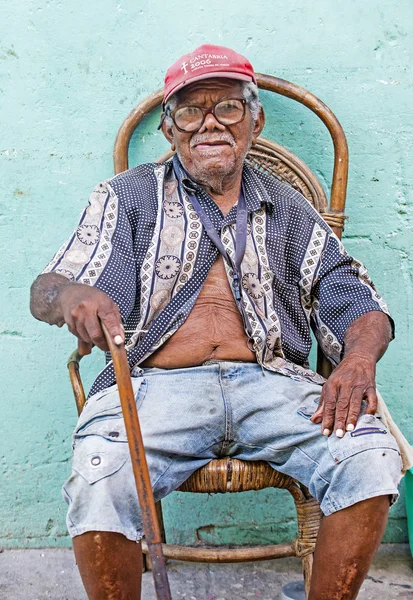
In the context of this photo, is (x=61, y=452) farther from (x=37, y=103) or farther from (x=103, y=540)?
(x=37, y=103)

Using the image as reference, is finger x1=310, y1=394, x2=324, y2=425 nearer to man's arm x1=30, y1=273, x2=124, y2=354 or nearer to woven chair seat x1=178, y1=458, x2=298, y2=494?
woven chair seat x1=178, y1=458, x2=298, y2=494

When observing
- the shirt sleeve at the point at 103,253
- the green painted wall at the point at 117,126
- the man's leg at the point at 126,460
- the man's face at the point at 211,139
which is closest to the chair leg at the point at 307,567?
the man's leg at the point at 126,460

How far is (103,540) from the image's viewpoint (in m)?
2.01

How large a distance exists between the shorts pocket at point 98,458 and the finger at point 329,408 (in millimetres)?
561

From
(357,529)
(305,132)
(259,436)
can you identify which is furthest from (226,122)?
(357,529)

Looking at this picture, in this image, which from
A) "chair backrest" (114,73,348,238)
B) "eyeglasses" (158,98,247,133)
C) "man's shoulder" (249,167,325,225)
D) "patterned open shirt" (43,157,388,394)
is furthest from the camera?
"chair backrest" (114,73,348,238)

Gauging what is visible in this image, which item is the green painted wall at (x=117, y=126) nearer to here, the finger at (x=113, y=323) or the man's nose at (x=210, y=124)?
the man's nose at (x=210, y=124)

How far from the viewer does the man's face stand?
8.55ft

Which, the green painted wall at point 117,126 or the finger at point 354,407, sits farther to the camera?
the green painted wall at point 117,126

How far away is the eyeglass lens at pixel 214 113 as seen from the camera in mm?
2623

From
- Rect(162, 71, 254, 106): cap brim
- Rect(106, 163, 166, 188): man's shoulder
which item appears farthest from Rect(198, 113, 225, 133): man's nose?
Rect(106, 163, 166, 188): man's shoulder

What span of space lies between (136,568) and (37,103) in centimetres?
176

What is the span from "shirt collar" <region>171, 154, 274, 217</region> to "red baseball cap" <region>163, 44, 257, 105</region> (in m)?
0.24

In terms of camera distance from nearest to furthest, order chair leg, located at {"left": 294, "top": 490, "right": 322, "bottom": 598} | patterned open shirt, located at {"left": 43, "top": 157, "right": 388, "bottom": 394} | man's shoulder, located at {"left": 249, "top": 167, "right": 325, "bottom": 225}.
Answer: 1. chair leg, located at {"left": 294, "top": 490, "right": 322, "bottom": 598}
2. patterned open shirt, located at {"left": 43, "top": 157, "right": 388, "bottom": 394}
3. man's shoulder, located at {"left": 249, "top": 167, "right": 325, "bottom": 225}
